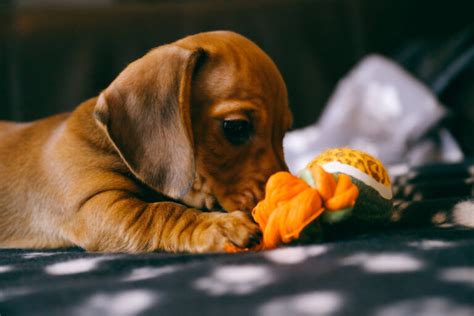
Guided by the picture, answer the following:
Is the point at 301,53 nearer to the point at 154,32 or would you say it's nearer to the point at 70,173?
the point at 154,32

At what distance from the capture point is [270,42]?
291 centimetres

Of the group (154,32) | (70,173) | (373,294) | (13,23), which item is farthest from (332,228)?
(13,23)

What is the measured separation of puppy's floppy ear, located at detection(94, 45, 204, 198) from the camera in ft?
4.06

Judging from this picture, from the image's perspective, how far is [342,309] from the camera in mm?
719

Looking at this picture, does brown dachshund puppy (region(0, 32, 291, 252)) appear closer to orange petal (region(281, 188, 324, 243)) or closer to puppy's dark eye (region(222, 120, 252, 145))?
puppy's dark eye (region(222, 120, 252, 145))

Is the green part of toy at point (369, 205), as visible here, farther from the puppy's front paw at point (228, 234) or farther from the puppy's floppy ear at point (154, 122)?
the puppy's floppy ear at point (154, 122)

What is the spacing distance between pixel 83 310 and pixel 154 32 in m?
2.19

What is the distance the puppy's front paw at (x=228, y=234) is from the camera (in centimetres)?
108

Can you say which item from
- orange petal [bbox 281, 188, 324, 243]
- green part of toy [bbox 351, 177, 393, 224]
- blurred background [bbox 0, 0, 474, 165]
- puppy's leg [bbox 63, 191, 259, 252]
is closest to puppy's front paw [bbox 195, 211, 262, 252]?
puppy's leg [bbox 63, 191, 259, 252]

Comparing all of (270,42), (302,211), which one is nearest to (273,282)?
(302,211)

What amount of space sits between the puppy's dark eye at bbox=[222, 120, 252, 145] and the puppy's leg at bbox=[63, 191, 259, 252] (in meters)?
0.21

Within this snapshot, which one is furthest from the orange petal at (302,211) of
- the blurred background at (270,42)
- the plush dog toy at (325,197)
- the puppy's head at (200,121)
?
the blurred background at (270,42)

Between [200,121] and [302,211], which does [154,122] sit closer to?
[200,121]

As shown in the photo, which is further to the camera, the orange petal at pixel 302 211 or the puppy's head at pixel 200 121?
the puppy's head at pixel 200 121
